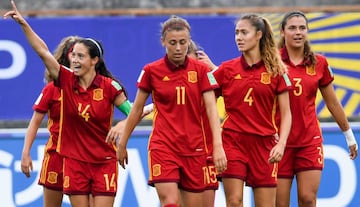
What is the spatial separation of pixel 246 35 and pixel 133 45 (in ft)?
12.1

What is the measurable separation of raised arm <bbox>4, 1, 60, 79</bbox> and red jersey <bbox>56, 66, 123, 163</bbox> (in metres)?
0.16

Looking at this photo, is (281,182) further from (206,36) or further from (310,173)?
(206,36)

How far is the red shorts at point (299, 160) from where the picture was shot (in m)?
12.2

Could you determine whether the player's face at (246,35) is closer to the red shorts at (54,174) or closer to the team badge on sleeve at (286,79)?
the team badge on sleeve at (286,79)

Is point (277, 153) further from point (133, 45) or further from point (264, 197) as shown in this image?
point (133, 45)

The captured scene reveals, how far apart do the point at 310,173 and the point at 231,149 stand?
1.05 metres

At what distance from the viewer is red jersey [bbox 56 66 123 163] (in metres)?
11.8

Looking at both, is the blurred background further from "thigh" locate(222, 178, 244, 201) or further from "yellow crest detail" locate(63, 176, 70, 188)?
"thigh" locate(222, 178, 244, 201)

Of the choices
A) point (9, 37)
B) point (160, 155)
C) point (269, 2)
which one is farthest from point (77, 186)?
point (269, 2)

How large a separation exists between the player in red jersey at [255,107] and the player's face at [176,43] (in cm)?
62

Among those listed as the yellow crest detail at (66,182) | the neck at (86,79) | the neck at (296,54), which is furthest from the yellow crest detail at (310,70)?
the yellow crest detail at (66,182)

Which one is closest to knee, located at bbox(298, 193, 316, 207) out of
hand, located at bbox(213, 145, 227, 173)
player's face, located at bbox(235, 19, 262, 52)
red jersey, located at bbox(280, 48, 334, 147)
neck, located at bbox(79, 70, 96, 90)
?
red jersey, located at bbox(280, 48, 334, 147)

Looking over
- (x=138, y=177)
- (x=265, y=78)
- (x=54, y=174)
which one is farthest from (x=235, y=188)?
(x=138, y=177)

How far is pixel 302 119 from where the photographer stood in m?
12.3
